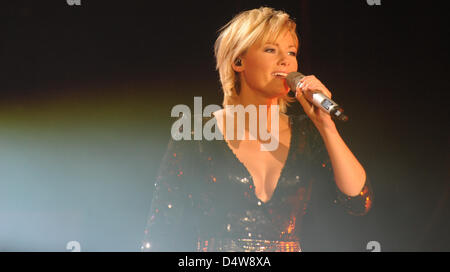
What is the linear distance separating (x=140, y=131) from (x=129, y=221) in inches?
15.9

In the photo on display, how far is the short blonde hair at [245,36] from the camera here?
5.36ft

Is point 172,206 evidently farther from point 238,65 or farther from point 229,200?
point 238,65

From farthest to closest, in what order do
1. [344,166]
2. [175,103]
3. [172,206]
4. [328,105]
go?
[175,103]
[172,206]
[344,166]
[328,105]

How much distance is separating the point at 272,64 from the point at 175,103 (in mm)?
633

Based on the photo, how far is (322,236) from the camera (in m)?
2.04

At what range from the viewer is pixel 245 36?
5.43 ft

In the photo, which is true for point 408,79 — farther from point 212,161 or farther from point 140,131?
point 140,131

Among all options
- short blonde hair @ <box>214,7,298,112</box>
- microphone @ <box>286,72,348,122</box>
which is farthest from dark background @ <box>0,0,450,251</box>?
microphone @ <box>286,72,348,122</box>

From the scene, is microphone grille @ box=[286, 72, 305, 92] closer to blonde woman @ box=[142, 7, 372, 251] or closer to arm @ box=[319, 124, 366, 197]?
blonde woman @ box=[142, 7, 372, 251]

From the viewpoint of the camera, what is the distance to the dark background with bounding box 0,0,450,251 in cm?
208

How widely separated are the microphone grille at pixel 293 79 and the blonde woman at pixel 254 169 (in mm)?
37

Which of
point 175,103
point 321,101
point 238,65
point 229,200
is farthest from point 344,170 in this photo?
point 175,103

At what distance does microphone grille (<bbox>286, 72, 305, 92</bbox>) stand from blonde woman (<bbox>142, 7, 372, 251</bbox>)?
37 millimetres

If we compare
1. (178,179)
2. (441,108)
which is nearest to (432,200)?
(441,108)
